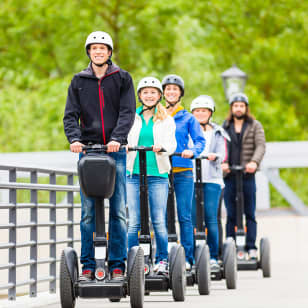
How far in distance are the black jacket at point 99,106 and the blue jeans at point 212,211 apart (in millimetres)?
3327

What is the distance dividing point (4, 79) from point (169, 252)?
68.1 feet

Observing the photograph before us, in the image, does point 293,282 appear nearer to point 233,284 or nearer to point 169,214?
point 233,284

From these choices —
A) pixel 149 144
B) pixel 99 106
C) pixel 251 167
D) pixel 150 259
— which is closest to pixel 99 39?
pixel 99 106

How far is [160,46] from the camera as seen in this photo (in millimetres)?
29875

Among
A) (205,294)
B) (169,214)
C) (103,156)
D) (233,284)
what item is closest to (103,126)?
(103,156)

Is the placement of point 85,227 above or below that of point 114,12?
below

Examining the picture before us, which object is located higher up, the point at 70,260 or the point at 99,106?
the point at 99,106

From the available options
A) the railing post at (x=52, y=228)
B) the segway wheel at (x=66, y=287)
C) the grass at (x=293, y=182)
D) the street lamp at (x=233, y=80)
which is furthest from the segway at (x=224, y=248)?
the street lamp at (x=233, y=80)

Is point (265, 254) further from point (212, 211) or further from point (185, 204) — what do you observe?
point (185, 204)

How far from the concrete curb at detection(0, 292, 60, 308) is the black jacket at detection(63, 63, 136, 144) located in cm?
163

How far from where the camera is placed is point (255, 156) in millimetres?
12812

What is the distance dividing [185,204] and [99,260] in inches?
97.1

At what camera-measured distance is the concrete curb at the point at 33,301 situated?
890 centimetres

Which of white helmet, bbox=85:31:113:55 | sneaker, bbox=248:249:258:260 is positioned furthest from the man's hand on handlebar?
white helmet, bbox=85:31:113:55
